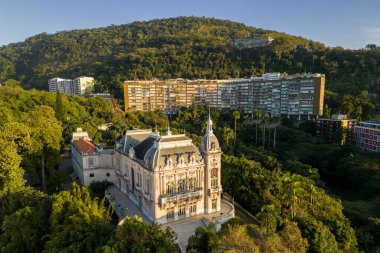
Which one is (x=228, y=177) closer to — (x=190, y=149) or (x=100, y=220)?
(x=190, y=149)

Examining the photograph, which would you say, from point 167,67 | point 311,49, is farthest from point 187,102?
point 311,49

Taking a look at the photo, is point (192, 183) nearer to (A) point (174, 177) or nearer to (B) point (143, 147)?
(A) point (174, 177)

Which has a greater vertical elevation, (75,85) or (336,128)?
(75,85)

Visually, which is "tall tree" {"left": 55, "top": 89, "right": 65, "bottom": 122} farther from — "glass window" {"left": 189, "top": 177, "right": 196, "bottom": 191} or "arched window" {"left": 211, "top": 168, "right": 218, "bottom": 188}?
"arched window" {"left": 211, "top": 168, "right": 218, "bottom": 188}

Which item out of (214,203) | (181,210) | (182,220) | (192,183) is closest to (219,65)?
(214,203)

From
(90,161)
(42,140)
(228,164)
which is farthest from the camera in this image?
(228,164)

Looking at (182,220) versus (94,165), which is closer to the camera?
(182,220)

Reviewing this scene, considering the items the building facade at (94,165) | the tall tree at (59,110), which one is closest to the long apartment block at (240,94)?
the tall tree at (59,110)
